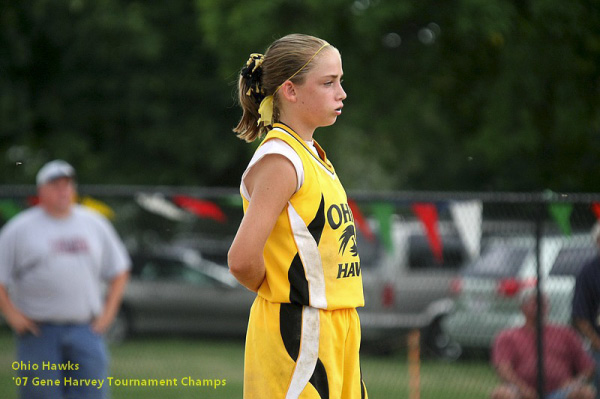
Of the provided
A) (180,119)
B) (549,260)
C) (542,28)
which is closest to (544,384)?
(549,260)

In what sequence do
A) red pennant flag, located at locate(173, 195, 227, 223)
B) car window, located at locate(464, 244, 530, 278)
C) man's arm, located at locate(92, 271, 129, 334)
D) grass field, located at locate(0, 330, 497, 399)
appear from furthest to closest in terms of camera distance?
grass field, located at locate(0, 330, 497, 399)
car window, located at locate(464, 244, 530, 278)
red pennant flag, located at locate(173, 195, 227, 223)
man's arm, located at locate(92, 271, 129, 334)

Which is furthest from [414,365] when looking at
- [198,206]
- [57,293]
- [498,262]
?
[57,293]

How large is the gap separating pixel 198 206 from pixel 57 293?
1.88 metres

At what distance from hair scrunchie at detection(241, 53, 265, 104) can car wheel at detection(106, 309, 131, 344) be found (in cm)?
715

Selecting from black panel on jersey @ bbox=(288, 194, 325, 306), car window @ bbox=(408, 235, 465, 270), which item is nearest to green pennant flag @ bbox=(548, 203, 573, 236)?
car window @ bbox=(408, 235, 465, 270)

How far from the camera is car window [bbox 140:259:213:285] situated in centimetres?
948

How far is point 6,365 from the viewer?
8.00 m

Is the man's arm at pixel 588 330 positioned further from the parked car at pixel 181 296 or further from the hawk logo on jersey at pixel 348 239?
the hawk logo on jersey at pixel 348 239

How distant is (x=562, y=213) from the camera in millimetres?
7074

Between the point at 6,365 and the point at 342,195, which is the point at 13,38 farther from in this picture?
the point at 342,195

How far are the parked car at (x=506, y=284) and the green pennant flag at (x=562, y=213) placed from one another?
0.21m

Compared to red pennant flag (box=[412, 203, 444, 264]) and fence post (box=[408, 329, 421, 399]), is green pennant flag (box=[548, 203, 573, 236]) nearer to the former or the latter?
red pennant flag (box=[412, 203, 444, 264])

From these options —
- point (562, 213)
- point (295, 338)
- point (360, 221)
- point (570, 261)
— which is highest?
point (295, 338)

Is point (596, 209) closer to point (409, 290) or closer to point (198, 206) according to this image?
point (409, 290)
